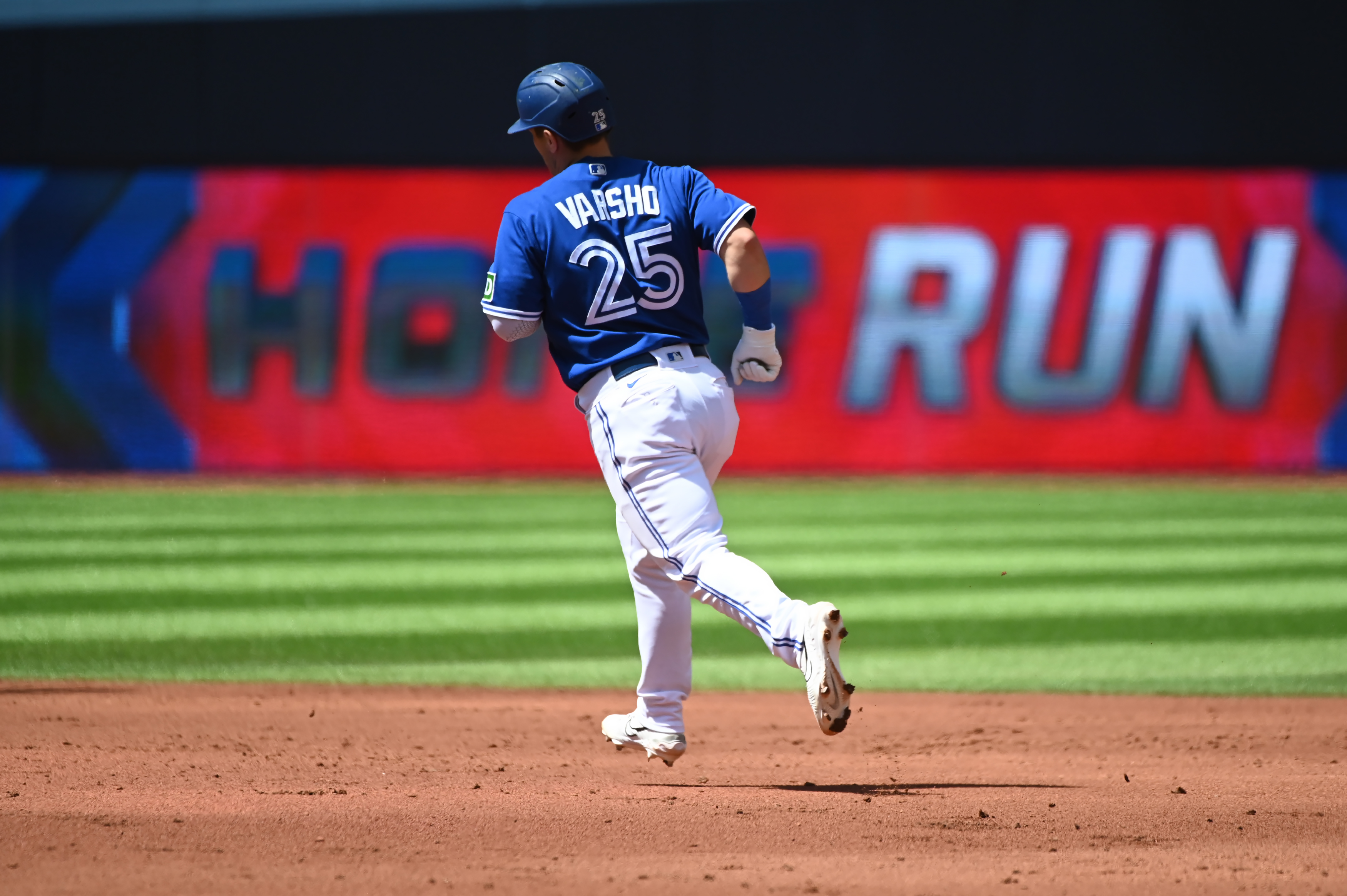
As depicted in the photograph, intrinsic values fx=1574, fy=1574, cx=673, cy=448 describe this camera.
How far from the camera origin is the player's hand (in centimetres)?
460

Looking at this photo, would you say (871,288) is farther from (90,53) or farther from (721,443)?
(721,443)

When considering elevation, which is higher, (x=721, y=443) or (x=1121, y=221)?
(x=1121, y=221)

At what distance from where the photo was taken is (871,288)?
16.7 meters

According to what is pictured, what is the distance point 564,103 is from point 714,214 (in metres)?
0.57

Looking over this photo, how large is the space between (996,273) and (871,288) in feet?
4.32

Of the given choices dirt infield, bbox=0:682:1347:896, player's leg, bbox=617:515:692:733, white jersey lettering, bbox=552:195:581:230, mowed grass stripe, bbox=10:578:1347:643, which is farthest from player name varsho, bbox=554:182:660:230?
mowed grass stripe, bbox=10:578:1347:643

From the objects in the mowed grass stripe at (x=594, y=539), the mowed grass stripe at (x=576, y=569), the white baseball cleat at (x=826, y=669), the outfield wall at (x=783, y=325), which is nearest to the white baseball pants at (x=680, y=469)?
the white baseball cleat at (x=826, y=669)

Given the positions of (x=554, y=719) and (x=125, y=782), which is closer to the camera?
(x=125, y=782)

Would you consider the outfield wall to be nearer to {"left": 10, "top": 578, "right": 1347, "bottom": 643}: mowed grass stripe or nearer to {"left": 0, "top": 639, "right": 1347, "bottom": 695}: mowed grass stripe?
{"left": 10, "top": 578, "right": 1347, "bottom": 643}: mowed grass stripe

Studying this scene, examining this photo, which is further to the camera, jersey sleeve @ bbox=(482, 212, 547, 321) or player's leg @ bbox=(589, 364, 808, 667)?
jersey sleeve @ bbox=(482, 212, 547, 321)

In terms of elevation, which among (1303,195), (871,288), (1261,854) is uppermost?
(1303,195)

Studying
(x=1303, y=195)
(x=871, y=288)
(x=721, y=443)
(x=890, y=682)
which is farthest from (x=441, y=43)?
(x=721, y=443)

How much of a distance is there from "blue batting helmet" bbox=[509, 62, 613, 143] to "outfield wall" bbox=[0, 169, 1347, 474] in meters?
11.8

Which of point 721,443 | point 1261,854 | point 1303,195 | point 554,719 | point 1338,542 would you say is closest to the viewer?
point 1261,854
